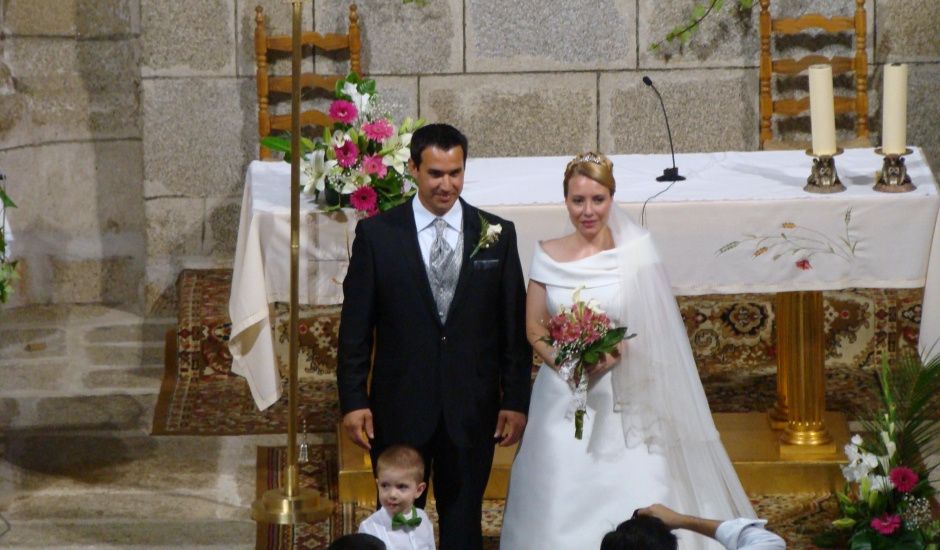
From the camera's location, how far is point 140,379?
738 centimetres

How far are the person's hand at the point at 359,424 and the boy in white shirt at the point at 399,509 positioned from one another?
0.22m

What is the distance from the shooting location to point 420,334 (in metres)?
4.44

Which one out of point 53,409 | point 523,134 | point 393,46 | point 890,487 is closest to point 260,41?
point 393,46

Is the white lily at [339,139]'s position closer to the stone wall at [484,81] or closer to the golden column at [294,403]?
the golden column at [294,403]

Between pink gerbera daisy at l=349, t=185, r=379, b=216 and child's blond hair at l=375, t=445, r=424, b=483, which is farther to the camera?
pink gerbera daisy at l=349, t=185, r=379, b=216

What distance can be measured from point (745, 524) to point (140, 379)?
4347 millimetres

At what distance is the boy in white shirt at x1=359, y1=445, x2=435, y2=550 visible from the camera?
418cm

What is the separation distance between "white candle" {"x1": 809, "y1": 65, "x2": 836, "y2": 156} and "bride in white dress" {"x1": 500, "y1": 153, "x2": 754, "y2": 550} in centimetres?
106

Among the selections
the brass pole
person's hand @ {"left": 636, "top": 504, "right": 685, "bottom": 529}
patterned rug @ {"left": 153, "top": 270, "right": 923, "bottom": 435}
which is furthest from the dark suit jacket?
patterned rug @ {"left": 153, "top": 270, "right": 923, "bottom": 435}

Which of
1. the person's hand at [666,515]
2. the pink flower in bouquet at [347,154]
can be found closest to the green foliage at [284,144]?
the pink flower in bouquet at [347,154]

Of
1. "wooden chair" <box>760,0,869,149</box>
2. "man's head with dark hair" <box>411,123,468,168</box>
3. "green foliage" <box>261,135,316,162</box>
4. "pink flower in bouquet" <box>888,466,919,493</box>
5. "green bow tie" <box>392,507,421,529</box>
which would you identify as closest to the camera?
"green bow tie" <box>392,507,421,529</box>

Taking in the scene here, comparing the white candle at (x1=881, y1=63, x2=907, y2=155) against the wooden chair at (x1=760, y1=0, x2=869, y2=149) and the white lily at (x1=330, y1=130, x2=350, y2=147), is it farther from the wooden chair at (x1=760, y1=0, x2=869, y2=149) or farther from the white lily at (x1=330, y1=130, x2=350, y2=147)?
the wooden chair at (x1=760, y1=0, x2=869, y2=149)

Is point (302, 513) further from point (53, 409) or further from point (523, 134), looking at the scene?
point (523, 134)

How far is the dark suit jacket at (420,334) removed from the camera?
4434 millimetres
